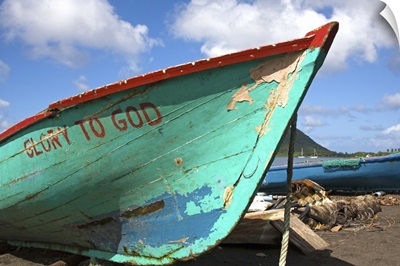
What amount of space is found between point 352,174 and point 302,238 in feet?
23.5

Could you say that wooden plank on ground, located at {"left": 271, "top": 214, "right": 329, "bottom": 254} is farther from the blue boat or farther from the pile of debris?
the blue boat

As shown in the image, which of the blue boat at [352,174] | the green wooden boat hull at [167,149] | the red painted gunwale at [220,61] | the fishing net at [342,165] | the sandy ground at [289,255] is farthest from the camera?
the fishing net at [342,165]

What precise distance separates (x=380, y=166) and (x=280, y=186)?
10.3 ft

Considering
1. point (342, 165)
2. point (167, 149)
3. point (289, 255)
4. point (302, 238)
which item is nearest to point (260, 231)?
point (289, 255)

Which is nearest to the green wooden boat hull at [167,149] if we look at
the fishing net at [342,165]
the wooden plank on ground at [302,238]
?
the wooden plank on ground at [302,238]

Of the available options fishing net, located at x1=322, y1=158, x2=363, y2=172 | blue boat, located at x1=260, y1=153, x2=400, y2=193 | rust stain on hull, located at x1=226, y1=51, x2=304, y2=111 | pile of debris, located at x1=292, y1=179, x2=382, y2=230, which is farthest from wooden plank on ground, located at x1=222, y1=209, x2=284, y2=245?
fishing net, located at x1=322, y1=158, x2=363, y2=172

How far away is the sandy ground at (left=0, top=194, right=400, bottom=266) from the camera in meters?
4.82

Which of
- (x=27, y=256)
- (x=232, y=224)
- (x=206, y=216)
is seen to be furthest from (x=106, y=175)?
(x=27, y=256)

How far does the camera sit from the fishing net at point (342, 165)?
11578 millimetres

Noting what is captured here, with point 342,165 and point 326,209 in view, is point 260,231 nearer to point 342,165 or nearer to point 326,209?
point 326,209

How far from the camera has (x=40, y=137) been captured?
12.6ft

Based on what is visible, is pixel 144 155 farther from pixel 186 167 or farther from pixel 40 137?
pixel 40 137

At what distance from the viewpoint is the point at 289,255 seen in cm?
512

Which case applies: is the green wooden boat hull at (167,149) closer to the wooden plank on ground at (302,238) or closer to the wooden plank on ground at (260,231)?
the wooden plank on ground at (260,231)
